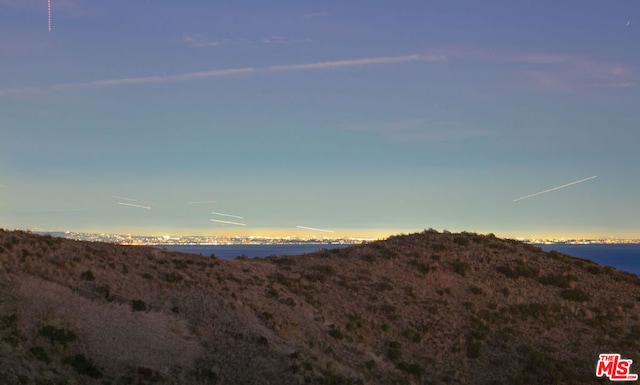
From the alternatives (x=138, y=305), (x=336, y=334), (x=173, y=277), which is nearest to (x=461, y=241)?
(x=336, y=334)

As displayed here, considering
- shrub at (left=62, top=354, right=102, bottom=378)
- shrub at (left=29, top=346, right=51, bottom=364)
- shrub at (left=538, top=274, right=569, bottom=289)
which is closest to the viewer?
shrub at (left=29, top=346, right=51, bottom=364)

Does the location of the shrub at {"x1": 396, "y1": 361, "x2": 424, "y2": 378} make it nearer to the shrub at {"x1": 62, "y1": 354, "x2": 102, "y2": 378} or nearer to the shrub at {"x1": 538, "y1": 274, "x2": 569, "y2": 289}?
the shrub at {"x1": 62, "y1": 354, "x2": 102, "y2": 378}

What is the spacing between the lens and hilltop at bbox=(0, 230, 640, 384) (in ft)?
91.8

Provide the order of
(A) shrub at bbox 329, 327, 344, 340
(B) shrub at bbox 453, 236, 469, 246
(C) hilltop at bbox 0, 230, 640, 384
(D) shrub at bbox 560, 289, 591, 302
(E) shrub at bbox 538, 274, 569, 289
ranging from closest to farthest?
(C) hilltop at bbox 0, 230, 640, 384
(A) shrub at bbox 329, 327, 344, 340
(D) shrub at bbox 560, 289, 591, 302
(E) shrub at bbox 538, 274, 569, 289
(B) shrub at bbox 453, 236, 469, 246

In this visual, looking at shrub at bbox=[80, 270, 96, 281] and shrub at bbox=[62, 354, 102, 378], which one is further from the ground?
shrub at bbox=[80, 270, 96, 281]

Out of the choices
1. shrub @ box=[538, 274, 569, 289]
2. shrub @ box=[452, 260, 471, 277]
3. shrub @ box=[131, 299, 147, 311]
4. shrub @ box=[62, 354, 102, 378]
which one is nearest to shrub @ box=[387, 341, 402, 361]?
shrub @ box=[131, 299, 147, 311]

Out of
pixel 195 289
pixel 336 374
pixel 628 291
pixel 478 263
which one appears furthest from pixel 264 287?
pixel 628 291

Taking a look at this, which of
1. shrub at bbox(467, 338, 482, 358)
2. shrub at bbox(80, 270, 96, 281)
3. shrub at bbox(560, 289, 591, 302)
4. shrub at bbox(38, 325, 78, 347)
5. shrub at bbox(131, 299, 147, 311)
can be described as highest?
shrub at bbox(560, 289, 591, 302)

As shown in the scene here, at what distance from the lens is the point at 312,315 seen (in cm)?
4178

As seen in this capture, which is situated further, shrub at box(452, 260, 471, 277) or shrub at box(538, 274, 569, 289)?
shrub at box(538, 274, 569, 289)

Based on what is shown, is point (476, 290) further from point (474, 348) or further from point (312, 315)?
point (312, 315)

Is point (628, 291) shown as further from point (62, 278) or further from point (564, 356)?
point (62, 278)

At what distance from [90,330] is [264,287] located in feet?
56.9

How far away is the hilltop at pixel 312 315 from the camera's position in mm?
27984
